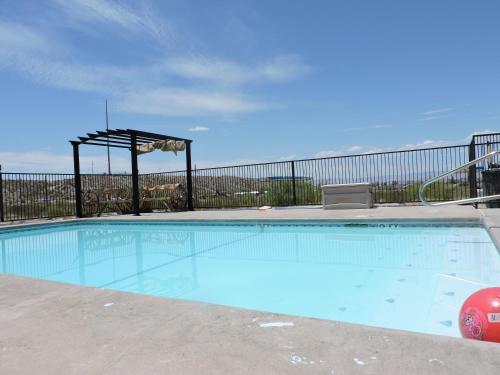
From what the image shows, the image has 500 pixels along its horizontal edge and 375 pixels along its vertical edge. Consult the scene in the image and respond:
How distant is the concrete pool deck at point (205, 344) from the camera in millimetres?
1290

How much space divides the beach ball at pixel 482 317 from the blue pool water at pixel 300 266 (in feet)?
2.27

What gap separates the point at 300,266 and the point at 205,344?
2.81 metres

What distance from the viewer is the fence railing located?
862 cm

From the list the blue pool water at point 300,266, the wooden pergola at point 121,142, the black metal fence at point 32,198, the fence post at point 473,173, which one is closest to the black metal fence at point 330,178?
the fence post at point 473,173

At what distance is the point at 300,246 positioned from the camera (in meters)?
5.42

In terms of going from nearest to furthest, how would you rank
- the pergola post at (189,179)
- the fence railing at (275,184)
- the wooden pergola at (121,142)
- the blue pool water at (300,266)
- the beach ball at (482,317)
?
the beach ball at (482,317) → the blue pool water at (300,266) → the fence railing at (275,184) → the wooden pergola at (121,142) → the pergola post at (189,179)

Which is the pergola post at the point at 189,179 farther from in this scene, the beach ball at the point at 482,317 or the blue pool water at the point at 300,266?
the beach ball at the point at 482,317

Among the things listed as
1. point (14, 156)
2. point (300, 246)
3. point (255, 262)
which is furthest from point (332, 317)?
point (14, 156)

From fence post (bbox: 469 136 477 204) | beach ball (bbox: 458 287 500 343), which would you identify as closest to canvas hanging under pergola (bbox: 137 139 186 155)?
fence post (bbox: 469 136 477 204)

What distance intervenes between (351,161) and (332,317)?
7640 millimetres

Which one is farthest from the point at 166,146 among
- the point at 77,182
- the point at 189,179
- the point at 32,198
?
the point at 32,198

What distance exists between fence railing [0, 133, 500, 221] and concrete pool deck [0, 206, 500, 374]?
7120 millimetres

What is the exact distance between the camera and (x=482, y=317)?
1.52 m

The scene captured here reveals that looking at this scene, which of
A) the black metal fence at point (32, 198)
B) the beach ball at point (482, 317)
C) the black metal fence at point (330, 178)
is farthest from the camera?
the black metal fence at point (32, 198)
